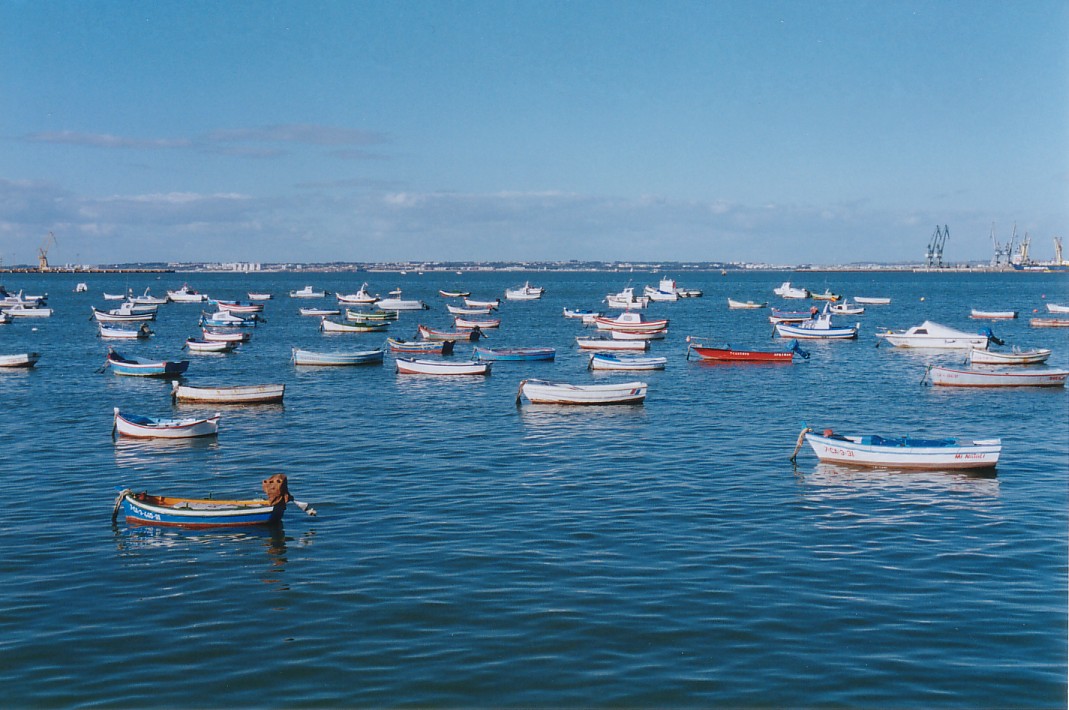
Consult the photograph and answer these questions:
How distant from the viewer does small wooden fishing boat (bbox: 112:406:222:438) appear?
5278cm

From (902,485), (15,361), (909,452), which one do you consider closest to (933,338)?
(909,452)

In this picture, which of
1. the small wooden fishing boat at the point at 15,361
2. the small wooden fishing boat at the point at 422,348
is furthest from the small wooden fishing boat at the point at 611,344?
the small wooden fishing boat at the point at 15,361

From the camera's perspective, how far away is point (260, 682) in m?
22.9

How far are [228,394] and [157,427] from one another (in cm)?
1359

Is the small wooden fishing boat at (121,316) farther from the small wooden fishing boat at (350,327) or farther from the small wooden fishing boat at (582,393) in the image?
the small wooden fishing boat at (582,393)

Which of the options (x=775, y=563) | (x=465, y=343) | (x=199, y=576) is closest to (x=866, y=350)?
(x=465, y=343)

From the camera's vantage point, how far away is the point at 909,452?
4384 cm

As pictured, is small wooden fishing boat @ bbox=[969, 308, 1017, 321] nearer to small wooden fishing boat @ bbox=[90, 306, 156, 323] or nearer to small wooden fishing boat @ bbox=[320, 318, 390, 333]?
small wooden fishing boat @ bbox=[320, 318, 390, 333]

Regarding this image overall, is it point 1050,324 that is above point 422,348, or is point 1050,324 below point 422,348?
above

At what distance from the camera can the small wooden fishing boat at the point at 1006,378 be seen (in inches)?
2862

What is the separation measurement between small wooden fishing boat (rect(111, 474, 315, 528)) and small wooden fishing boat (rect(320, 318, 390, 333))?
9854 cm

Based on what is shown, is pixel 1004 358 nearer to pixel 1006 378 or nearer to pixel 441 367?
pixel 1006 378

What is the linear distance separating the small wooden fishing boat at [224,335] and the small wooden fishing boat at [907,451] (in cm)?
7928

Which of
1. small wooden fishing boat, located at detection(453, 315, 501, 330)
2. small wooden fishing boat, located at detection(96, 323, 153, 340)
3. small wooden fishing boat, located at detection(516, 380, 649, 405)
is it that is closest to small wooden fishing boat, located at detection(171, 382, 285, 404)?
small wooden fishing boat, located at detection(516, 380, 649, 405)
